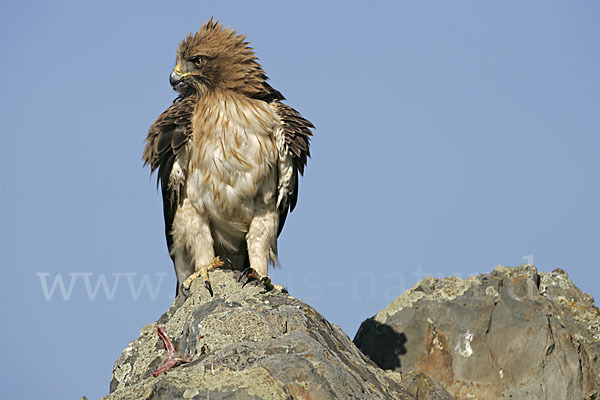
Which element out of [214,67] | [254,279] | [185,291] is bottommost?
[254,279]

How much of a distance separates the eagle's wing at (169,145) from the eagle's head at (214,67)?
311mm

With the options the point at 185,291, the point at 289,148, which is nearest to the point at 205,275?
the point at 185,291

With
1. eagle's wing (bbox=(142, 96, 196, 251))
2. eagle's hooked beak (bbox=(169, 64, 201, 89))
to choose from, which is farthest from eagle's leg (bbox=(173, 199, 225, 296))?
eagle's hooked beak (bbox=(169, 64, 201, 89))

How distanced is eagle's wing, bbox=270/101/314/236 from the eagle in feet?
0.03

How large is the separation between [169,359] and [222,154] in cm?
298

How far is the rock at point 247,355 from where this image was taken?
4566 millimetres

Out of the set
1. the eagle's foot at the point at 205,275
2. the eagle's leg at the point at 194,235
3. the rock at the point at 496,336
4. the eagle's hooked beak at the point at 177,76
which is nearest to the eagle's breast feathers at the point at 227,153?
the eagle's leg at the point at 194,235

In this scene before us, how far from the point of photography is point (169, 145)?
8.41 m

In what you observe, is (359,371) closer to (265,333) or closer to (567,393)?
(265,333)

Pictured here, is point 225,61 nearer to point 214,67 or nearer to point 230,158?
point 214,67

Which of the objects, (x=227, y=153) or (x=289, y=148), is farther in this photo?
(x=289, y=148)

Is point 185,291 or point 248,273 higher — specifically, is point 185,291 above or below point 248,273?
above

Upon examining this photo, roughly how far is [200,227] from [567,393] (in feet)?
12.9

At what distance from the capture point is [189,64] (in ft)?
29.0
